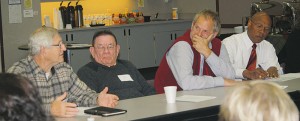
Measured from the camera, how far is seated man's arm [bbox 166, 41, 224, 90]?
4.83 meters

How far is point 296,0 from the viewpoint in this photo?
8.90 m

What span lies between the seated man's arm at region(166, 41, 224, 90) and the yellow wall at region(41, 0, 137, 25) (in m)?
5.71

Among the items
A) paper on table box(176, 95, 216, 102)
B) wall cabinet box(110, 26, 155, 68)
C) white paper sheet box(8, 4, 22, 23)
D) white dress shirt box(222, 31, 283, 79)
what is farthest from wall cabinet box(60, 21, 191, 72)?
paper on table box(176, 95, 216, 102)

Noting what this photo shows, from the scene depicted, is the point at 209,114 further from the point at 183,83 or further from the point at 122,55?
the point at 122,55

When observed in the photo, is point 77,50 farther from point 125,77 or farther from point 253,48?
point 125,77

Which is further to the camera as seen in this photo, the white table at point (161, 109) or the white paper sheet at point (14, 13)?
the white paper sheet at point (14, 13)

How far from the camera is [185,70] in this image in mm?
4902

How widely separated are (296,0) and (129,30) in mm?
3192

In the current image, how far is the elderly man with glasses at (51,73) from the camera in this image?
4.17 meters

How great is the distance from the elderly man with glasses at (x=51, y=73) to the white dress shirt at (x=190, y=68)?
0.81m

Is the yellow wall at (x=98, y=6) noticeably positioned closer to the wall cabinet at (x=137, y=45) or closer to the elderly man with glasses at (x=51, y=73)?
the wall cabinet at (x=137, y=45)

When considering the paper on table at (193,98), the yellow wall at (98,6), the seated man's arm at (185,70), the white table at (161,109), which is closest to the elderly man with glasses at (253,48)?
the seated man's arm at (185,70)

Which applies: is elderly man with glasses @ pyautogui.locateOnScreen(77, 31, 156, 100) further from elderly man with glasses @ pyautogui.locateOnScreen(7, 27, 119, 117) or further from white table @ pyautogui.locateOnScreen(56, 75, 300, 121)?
white table @ pyautogui.locateOnScreen(56, 75, 300, 121)

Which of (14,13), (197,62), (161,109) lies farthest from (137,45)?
(161,109)
